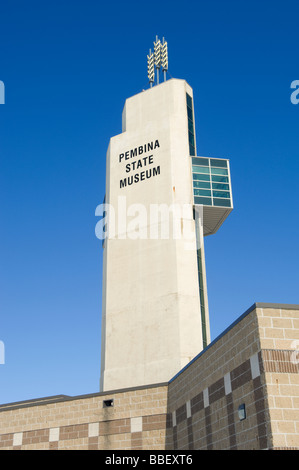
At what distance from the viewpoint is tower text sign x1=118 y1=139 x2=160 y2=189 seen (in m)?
50.2

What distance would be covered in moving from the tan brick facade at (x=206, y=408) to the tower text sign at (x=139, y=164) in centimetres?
2519

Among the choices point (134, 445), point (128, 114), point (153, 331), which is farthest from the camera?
point (128, 114)

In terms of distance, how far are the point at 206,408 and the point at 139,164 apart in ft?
112

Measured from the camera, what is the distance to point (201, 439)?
2083 centimetres

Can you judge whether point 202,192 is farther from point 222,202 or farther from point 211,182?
point 222,202

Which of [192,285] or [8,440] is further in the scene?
[192,285]

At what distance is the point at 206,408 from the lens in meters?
20.4

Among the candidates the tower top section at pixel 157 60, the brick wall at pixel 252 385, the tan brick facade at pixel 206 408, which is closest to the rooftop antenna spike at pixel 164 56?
the tower top section at pixel 157 60

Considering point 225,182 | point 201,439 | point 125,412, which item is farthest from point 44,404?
point 225,182

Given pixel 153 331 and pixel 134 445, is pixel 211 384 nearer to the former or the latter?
pixel 134 445

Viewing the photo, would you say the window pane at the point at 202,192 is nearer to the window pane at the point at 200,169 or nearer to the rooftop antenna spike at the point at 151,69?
the window pane at the point at 200,169

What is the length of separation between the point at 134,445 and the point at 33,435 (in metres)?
6.70

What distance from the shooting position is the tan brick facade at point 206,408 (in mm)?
15531
